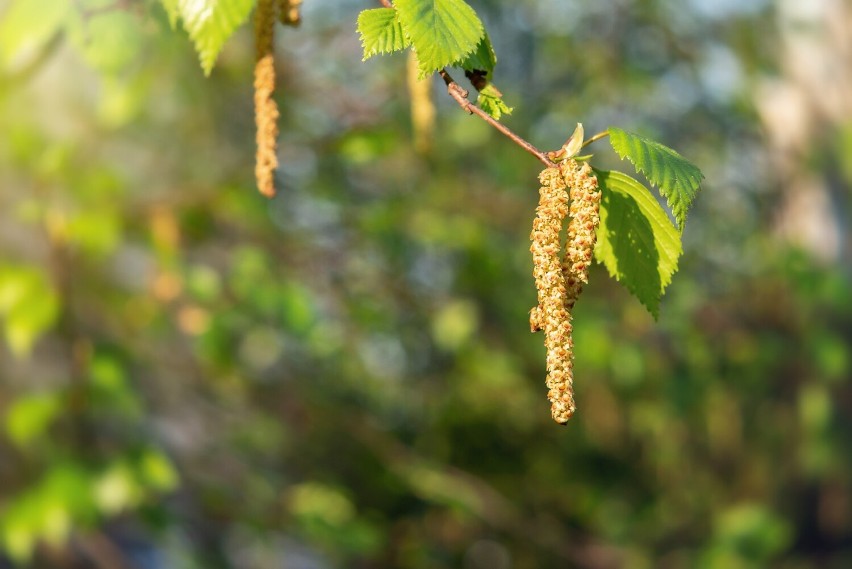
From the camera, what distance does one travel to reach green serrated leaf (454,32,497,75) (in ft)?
3.52

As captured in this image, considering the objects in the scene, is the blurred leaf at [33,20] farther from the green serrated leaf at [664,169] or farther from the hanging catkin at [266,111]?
the green serrated leaf at [664,169]

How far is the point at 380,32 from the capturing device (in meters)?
1.05

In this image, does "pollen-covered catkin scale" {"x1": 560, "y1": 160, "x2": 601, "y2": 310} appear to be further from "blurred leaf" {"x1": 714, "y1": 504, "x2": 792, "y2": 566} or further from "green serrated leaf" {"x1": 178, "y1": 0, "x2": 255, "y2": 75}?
"blurred leaf" {"x1": 714, "y1": 504, "x2": 792, "y2": 566}

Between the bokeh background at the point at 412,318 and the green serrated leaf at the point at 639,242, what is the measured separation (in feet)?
4.14

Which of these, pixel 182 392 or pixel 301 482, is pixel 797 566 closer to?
pixel 301 482

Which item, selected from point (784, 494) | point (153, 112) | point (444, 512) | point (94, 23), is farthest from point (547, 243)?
point (784, 494)

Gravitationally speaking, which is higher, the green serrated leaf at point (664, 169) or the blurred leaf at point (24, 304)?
the blurred leaf at point (24, 304)

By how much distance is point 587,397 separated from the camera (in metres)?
5.44

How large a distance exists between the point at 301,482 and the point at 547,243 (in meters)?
4.57

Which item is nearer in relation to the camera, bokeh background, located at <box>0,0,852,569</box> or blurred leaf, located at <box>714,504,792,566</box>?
bokeh background, located at <box>0,0,852,569</box>

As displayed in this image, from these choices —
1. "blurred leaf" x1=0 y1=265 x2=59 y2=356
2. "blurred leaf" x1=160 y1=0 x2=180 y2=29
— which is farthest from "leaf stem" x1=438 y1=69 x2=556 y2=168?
"blurred leaf" x1=0 y1=265 x2=59 y2=356

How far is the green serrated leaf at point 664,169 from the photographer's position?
3.31ft

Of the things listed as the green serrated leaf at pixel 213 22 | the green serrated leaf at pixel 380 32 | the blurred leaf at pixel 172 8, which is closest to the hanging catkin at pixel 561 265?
the green serrated leaf at pixel 380 32

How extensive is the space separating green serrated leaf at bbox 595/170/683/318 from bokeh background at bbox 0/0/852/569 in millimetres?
1263
